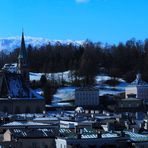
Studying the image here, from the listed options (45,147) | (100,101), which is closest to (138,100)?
(100,101)

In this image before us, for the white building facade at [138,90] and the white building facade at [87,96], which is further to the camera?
the white building facade at [138,90]

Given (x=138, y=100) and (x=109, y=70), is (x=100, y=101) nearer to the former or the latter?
(x=138, y=100)

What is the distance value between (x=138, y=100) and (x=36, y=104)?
1219 inches

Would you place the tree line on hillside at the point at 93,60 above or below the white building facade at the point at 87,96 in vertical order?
above

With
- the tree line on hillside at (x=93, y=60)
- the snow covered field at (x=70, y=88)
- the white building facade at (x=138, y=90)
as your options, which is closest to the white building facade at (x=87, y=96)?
the snow covered field at (x=70, y=88)

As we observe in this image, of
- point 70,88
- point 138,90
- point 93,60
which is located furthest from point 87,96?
point 93,60

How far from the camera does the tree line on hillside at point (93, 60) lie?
503ft

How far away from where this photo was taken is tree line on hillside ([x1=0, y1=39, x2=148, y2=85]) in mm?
153250

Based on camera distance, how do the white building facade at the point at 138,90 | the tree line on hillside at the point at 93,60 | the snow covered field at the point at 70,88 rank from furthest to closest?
the tree line on hillside at the point at 93,60 < the snow covered field at the point at 70,88 < the white building facade at the point at 138,90

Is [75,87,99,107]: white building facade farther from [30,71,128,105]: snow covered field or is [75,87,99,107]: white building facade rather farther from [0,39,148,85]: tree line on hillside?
[0,39,148,85]: tree line on hillside

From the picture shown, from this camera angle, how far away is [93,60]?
162 m

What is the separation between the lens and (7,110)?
Answer: 95.7 meters

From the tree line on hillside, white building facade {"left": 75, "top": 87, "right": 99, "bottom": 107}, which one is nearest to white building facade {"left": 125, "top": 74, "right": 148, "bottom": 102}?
white building facade {"left": 75, "top": 87, "right": 99, "bottom": 107}

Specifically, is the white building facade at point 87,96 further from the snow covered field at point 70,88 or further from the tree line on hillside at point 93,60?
the tree line on hillside at point 93,60
